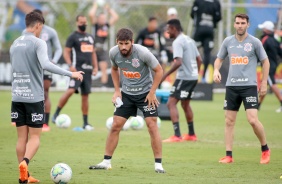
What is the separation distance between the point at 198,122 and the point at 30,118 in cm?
936

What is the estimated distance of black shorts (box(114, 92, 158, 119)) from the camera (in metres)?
10.9

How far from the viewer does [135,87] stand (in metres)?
11.0

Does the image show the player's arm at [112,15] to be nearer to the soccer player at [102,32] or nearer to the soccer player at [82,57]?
the soccer player at [102,32]

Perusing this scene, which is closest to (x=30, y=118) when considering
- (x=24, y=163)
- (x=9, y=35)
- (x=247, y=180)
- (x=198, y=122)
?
(x=24, y=163)

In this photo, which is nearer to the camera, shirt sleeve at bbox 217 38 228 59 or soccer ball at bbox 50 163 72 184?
soccer ball at bbox 50 163 72 184

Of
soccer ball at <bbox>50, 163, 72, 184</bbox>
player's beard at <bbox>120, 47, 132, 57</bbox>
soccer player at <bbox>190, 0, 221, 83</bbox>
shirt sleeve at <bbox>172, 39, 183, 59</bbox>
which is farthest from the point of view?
soccer player at <bbox>190, 0, 221, 83</bbox>

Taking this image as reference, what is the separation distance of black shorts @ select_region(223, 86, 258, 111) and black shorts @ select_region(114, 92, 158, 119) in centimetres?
174

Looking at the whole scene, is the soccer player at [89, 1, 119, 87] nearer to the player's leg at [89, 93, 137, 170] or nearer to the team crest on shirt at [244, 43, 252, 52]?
the team crest on shirt at [244, 43, 252, 52]

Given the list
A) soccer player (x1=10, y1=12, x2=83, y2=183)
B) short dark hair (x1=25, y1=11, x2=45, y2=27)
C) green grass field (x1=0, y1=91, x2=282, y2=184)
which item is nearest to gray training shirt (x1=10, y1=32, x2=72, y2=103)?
soccer player (x1=10, y1=12, x2=83, y2=183)

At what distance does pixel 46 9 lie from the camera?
29281 mm

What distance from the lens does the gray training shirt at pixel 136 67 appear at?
1076 cm

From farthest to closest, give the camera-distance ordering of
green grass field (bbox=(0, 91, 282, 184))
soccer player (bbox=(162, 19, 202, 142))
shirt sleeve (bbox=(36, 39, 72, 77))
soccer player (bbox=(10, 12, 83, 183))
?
soccer player (bbox=(162, 19, 202, 142))
green grass field (bbox=(0, 91, 282, 184))
soccer player (bbox=(10, 12, 83, 183))
shirt sleeve (bbox=(36, 39, 72, 77))

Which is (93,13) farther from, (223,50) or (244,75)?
(244,75)

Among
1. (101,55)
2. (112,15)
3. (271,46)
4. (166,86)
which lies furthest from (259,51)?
(112,15)
